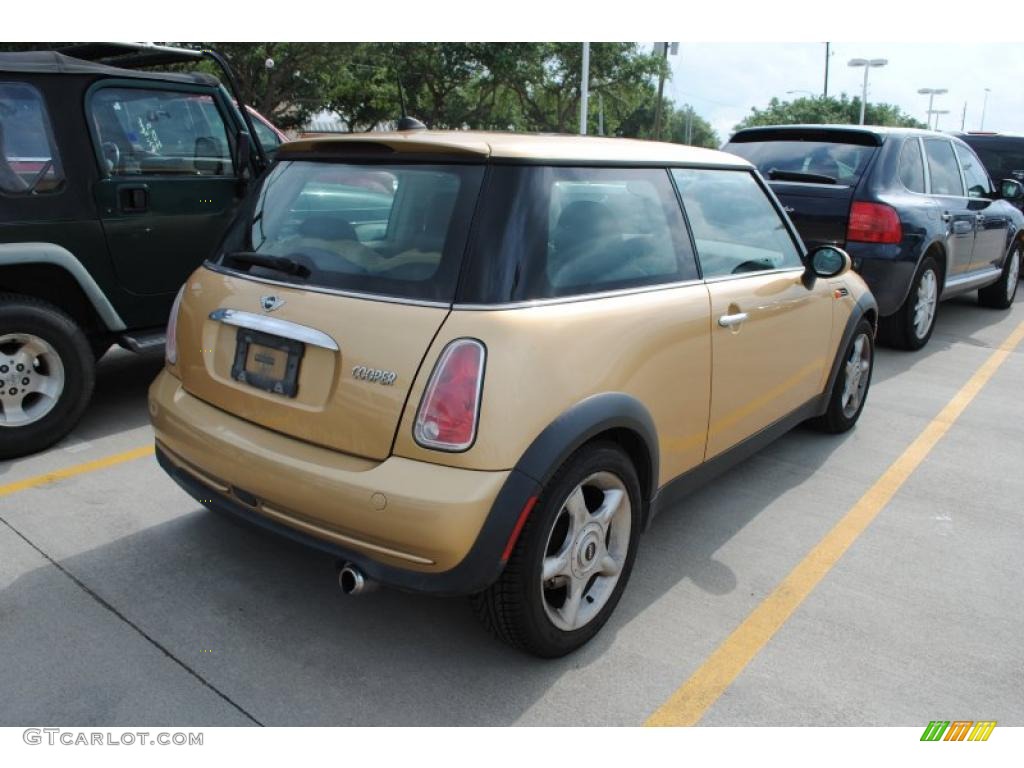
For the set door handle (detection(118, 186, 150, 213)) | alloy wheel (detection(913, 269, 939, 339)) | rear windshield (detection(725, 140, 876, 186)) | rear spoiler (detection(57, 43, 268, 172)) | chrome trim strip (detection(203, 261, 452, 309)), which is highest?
rear spoiler (detection(57, 43, 268, 172))

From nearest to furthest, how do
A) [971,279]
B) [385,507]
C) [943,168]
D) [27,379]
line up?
[385,507]
[27,379]
[943,168]
[971,279]

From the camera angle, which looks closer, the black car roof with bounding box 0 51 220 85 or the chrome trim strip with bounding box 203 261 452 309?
the chrome trim strip with bounding box 203 261 452 309

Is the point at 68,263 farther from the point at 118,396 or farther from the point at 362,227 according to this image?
the point at 362,227

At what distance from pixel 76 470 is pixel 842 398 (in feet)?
13.5

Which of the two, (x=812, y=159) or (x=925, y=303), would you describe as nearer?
(x=812, y=159)

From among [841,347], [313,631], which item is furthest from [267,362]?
[841,347]

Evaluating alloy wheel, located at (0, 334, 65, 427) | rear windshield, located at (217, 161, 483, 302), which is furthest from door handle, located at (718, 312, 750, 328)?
alloy wheel, located at (0, 334, 65, 427)

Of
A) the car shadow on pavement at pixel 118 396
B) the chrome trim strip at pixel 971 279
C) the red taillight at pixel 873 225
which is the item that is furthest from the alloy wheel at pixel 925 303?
the car shadow on pavement at pixel 118 396

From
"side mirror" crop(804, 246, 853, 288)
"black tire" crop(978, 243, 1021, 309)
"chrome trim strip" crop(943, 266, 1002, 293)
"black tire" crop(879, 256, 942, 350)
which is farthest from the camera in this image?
"black tire" crop(978, 243, 1021, 309)

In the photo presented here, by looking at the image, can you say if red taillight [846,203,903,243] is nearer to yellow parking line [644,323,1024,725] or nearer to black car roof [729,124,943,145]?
black car roof [729,124,943,145]

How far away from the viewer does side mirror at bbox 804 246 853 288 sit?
392cm

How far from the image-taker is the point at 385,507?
7.60ft

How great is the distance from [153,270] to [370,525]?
3.23 metres

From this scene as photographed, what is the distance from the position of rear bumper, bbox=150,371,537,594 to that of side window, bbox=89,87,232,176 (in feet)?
9.39
